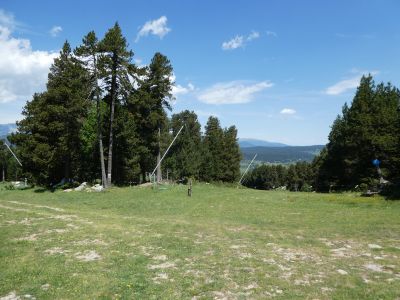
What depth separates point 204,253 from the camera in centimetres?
1518

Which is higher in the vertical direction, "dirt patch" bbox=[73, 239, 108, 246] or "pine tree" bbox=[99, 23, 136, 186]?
"pine tree" bbox=[99, 23, 136, 186]

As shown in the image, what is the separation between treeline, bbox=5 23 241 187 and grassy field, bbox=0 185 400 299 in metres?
19.4

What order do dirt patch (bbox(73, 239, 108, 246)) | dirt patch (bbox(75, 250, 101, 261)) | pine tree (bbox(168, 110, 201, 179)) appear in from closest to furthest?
dirt patch (bbox(75, 250, 101, 261)) < dirt patch (bbox(73, 239, 108, 246)) < pine tree (bbox(168, 110, 201, 179))

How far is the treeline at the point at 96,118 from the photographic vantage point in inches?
1677

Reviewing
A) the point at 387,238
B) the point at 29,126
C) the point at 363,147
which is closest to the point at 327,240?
the point at 387,238

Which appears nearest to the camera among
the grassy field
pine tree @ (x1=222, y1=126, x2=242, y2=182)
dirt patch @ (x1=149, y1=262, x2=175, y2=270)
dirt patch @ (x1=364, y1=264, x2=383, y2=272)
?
the grassy field

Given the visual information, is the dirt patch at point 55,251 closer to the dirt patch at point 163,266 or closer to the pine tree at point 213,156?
the dirt patch at point 163,266

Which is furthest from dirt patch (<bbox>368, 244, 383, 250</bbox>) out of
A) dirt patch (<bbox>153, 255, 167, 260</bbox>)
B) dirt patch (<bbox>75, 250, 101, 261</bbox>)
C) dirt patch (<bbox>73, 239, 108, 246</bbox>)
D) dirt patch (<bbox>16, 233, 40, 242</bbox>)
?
dirt patch (<bbox>16, 233, 40, 242</bbox>)

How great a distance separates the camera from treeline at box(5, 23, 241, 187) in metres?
42.6

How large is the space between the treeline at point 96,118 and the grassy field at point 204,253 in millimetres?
19369

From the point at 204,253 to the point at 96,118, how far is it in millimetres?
38607

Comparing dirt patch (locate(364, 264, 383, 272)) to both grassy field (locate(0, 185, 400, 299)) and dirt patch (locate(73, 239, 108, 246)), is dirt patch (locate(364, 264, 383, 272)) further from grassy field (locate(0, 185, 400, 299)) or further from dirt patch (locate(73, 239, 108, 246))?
dirt patch (locate(73, 239, 108, 246))

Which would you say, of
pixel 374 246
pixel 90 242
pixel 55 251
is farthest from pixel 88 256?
pixel 374 246

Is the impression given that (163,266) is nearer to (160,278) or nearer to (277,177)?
(160,278)
